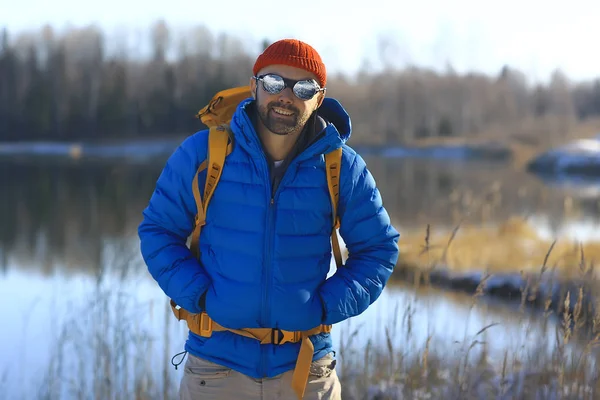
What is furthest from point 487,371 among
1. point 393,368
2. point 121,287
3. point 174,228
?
point 174,228

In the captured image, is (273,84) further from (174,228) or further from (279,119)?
(174,228)

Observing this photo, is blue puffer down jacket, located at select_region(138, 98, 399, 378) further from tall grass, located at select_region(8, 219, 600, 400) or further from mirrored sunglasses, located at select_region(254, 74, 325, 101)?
tall grass, located at select_region(8, 219, 600, 400)

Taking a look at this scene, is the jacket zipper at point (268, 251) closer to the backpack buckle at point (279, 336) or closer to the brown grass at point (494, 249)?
the backpack buckle at point (279, 336)

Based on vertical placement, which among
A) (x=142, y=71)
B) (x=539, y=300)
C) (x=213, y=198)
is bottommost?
(x=539, y=300)

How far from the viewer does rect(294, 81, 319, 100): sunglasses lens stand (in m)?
2.10

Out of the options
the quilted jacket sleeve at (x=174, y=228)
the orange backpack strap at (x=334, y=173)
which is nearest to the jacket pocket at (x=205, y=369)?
the quilted jacket sleeve at (x=174, y=228)

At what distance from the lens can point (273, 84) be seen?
2092 millimetres

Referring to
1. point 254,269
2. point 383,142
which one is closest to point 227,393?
point 254,269

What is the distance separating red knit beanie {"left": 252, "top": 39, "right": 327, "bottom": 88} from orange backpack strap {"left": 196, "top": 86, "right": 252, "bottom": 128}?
18cm

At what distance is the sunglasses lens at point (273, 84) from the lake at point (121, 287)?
1.59 metres

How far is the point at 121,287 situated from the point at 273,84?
10.8 feet

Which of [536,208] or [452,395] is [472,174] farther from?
[452,395]

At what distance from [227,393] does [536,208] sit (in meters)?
14.9

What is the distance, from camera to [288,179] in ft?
6.82
